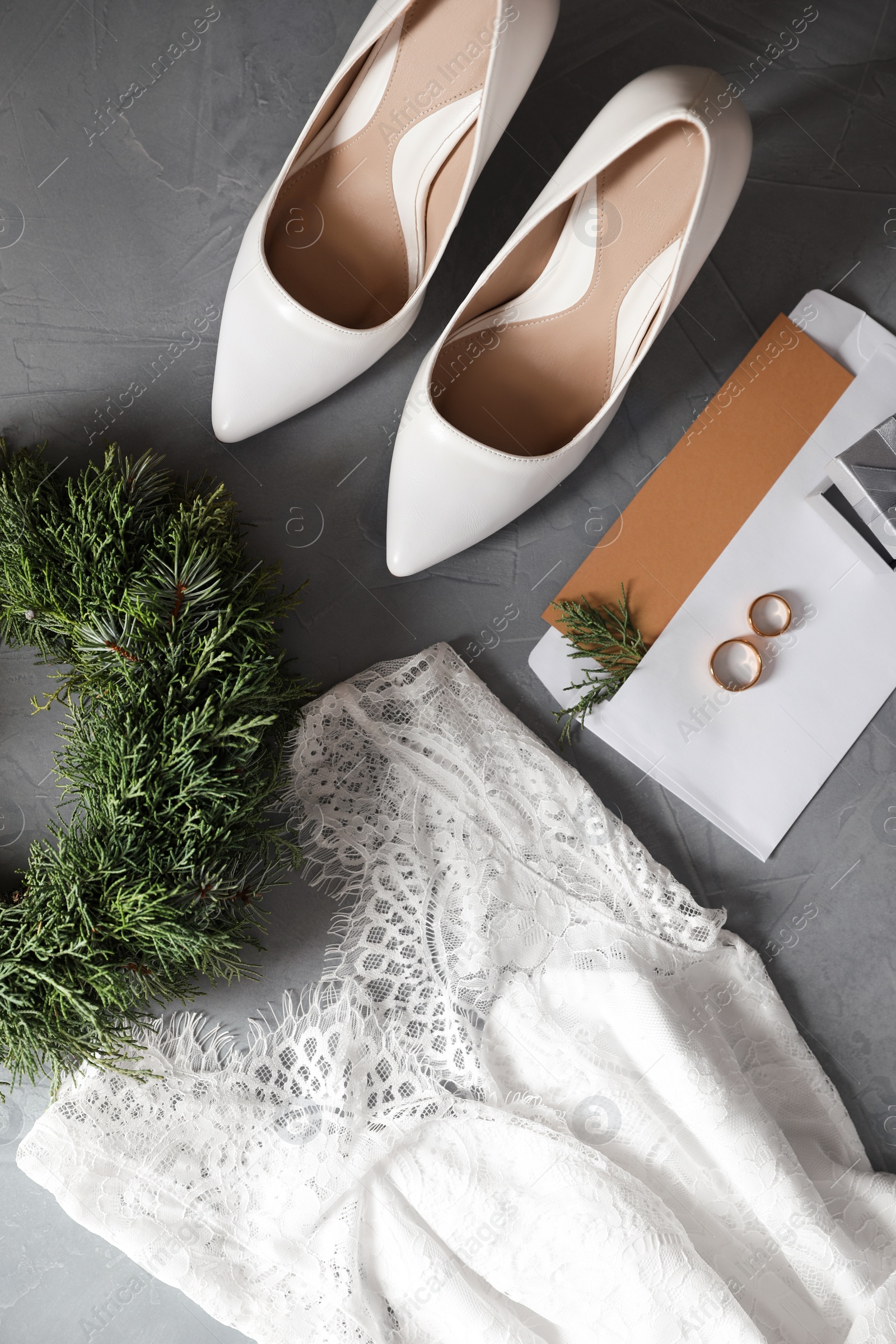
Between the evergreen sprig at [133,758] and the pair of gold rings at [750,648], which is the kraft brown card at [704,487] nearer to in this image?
the pair of gold rings at [750,648]

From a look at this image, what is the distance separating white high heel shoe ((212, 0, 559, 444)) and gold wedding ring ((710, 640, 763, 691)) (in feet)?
1.56

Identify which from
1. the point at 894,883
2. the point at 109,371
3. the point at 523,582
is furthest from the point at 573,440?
the point at 894,883

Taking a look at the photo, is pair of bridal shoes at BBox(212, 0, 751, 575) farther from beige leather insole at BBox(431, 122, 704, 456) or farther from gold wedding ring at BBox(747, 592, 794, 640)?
gold wedding ring at BBox(747, 592, 794, 640)

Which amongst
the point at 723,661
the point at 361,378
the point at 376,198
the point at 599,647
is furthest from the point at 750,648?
the point at 376,198

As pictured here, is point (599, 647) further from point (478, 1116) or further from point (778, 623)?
point (478, 1116)

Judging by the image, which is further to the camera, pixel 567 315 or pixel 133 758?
pixel 567 315

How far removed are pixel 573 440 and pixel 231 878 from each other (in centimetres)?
52

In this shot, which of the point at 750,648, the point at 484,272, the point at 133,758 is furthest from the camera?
the point at 750,648

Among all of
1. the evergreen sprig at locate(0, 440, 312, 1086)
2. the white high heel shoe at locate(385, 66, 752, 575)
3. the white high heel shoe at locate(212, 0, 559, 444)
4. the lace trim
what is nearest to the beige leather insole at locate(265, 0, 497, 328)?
the white high heel shoe at locate(212, 0, 559, 444)

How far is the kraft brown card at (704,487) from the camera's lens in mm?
896

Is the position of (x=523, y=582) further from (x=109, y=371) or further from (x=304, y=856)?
(x=109, y=371)

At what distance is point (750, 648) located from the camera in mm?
893

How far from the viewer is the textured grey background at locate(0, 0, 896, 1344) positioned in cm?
85

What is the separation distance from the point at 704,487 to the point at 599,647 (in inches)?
8.4
